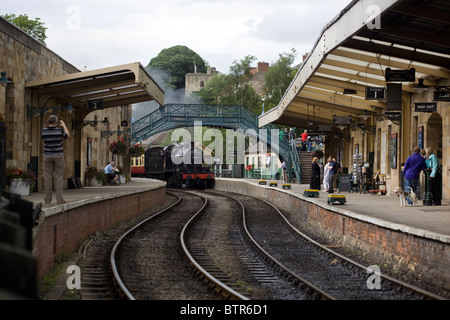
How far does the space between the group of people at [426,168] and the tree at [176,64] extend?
4105 inches

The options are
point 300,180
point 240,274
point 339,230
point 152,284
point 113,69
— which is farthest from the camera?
point 300,180

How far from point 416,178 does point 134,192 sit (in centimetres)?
822

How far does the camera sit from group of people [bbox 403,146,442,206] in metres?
15.4

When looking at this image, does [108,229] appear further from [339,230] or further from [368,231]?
[368,231]

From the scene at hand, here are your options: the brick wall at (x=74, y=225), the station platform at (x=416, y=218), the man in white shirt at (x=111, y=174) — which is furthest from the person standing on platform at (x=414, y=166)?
the man in white shirt at (x=111, y=174)

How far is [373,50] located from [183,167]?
31898 millimetres

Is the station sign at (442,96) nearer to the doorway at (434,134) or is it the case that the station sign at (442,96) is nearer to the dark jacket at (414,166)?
the dark jacket at (414,166)

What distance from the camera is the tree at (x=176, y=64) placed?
12112 centimetres

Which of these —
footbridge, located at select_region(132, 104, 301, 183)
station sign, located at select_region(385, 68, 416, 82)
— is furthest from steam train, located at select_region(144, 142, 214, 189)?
station sign, located at select_region(385, 68, 416, 82)

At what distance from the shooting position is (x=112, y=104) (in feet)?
75.0

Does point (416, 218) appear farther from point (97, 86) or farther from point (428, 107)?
point (97, 86)

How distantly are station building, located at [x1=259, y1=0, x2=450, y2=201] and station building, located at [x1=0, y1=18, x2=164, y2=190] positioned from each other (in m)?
5.31

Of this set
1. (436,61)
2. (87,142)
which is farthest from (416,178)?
(87,142)

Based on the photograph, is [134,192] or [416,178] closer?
[416,178]
